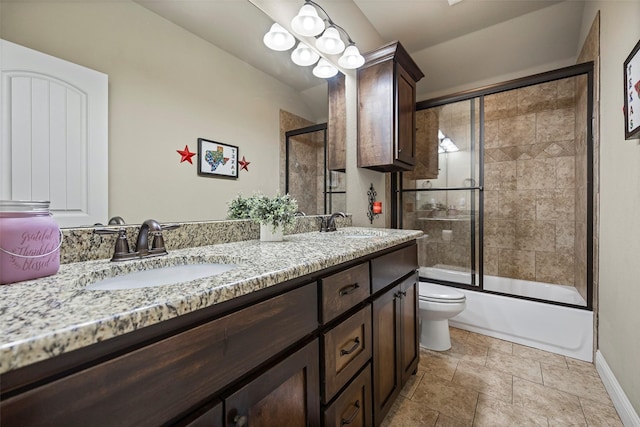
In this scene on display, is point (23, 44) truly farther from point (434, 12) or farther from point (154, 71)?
point (434, 12)

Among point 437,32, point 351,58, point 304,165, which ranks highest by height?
point 437,32

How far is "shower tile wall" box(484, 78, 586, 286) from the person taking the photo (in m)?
2.62

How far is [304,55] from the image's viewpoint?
5.51 feet

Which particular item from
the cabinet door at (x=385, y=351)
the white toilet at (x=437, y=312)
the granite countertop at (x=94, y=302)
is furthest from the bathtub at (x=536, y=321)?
the granite countertop at (x=94, y=302)

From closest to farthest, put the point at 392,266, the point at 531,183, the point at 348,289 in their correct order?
the point at 348,289 < the point at 392,266 < the point at 531,183

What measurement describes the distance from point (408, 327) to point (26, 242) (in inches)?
60.9

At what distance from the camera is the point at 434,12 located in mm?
2188

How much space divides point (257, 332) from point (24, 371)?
37 cm

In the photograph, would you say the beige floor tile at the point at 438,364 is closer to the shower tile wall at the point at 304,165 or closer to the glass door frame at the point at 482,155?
the glass door frame at the point at 482,155

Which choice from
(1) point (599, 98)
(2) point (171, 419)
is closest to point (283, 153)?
(2) point (171, 419)

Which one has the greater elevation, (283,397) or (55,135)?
(55,135)

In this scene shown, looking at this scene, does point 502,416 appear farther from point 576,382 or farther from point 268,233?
point 268,233

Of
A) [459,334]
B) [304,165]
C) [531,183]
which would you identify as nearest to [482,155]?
[531,183]

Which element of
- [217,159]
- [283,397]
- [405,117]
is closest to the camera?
[283,397]
